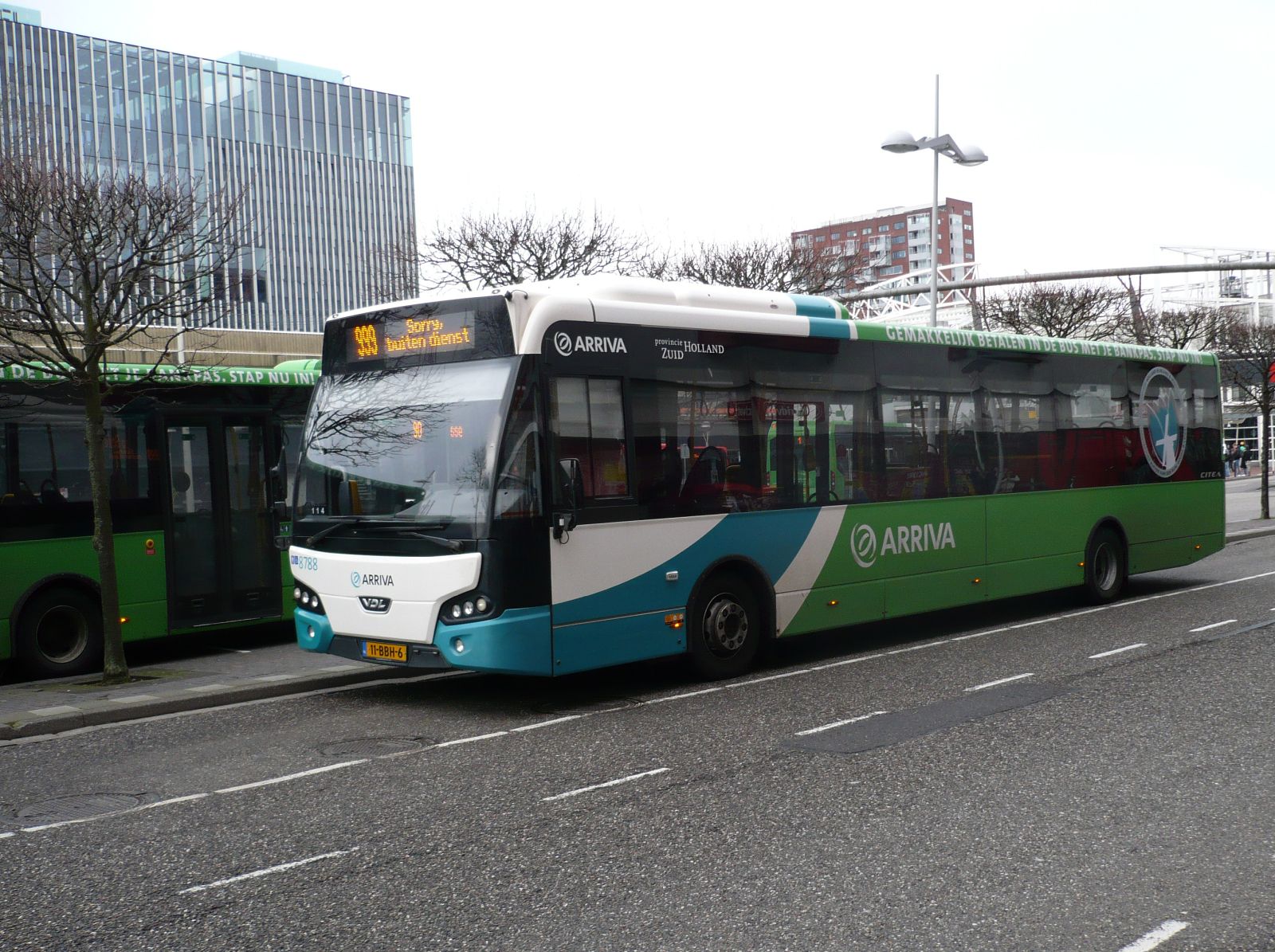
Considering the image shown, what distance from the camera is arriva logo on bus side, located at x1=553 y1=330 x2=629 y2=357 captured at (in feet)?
31.1

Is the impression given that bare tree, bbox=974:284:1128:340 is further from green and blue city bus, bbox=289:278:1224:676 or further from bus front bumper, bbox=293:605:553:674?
bus front bumper, bbox=293:605:553:674

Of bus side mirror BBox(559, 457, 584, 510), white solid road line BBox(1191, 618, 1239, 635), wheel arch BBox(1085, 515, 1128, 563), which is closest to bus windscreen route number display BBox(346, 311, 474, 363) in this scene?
bus side mirror BBox(559, 457, 584, 510)

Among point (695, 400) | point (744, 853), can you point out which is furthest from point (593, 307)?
point (744, 853)

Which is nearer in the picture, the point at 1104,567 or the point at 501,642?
the point at 501,642

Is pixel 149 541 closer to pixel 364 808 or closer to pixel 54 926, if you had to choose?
pixel 364 808

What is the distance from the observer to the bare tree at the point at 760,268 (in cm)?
3045

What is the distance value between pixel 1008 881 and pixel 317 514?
6274mm

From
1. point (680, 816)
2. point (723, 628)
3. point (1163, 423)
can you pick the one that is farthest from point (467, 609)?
point (1163, 423)

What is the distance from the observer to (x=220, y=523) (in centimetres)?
1324

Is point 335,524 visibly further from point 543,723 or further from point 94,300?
point 94,300

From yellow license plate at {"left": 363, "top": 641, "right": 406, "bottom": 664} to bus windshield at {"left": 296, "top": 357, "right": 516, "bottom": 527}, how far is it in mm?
891

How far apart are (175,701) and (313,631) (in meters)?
1.16

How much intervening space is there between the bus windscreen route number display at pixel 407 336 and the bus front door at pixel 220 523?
3594 mm

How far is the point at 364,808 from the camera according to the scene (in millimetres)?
6816
